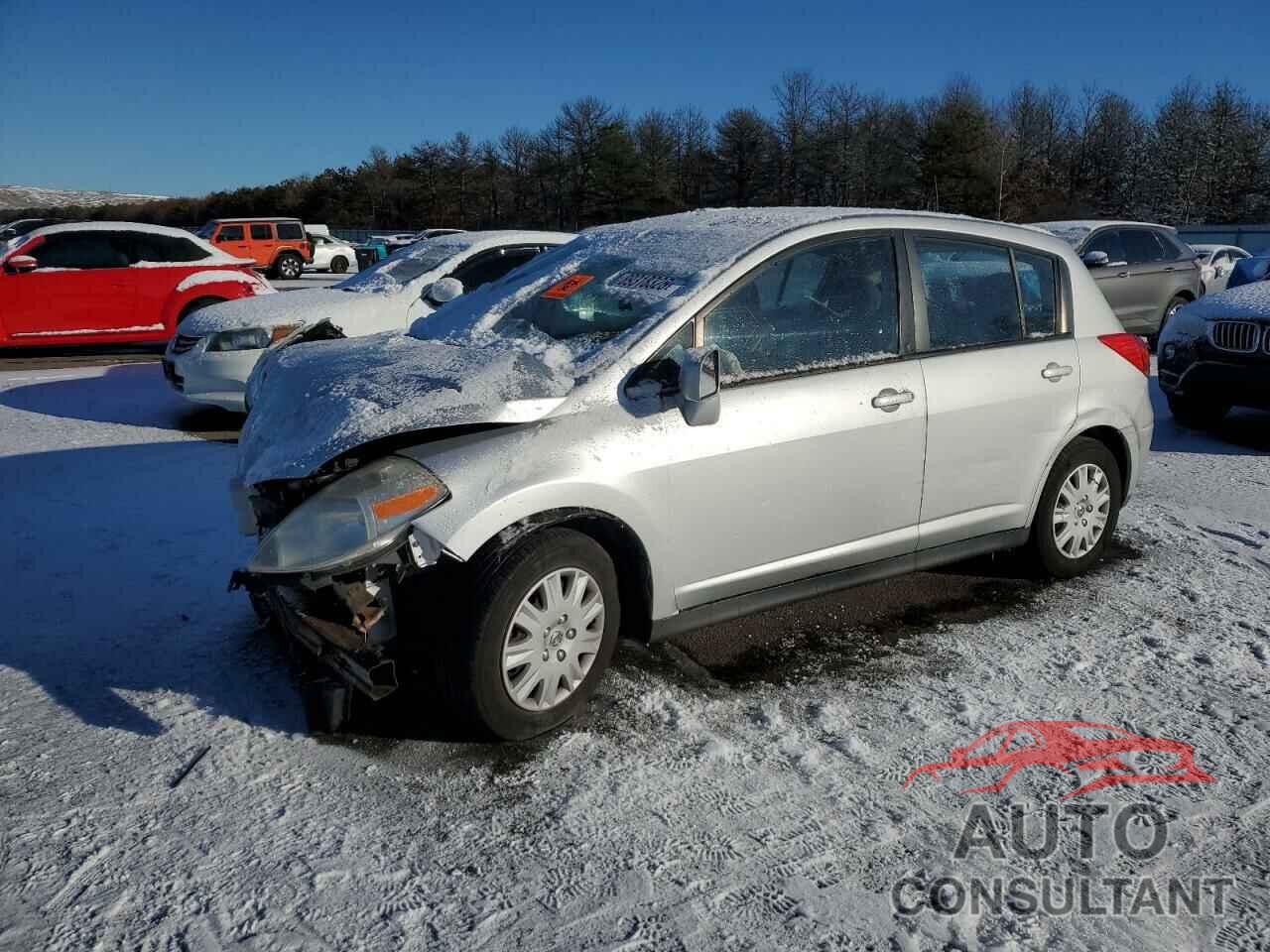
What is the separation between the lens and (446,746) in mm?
3445

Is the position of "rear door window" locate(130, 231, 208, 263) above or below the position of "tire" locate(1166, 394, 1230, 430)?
above

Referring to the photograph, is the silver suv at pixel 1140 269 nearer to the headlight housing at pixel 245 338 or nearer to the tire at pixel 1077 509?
the tire at pixel 1077 509

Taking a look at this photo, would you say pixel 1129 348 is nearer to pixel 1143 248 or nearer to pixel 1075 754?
pixel 1075 754

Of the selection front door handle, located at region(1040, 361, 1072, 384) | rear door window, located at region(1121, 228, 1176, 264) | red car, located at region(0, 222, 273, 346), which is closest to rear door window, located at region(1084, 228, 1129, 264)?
rear door window, located at region(1121, 228, 1176, 264)

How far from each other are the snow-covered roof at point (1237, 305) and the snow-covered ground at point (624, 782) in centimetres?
362

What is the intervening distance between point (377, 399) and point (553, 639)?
3.21ft

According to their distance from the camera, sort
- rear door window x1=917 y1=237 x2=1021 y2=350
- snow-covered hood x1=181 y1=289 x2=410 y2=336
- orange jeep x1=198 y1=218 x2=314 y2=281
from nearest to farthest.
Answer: rear door window x1=917 y1=237 x2=1021 y2=350, snow-covered hood x1=181 y1=289 x2=410 y2=336, orange jeep x1=198 y1=218 x2=314 y2=281

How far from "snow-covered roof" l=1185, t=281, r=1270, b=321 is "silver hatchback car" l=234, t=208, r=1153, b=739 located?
3694 mm

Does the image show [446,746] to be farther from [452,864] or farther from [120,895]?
[120,895]

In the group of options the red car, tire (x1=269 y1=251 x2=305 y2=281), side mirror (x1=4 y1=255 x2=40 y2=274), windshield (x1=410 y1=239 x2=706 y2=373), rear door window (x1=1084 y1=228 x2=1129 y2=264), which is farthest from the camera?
tire (x1=269 y1=251 x2=305 y2=281)

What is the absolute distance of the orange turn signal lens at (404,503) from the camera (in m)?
3.19

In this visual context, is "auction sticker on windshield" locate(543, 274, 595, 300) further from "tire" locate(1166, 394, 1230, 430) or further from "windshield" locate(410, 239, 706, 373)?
"tire" locate(1166, 394, 1230, 430)

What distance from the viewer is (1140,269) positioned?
43.2ft

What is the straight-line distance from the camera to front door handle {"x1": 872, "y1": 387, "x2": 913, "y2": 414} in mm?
4133
